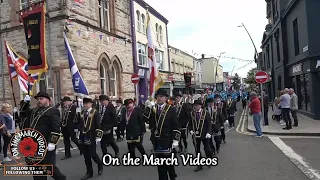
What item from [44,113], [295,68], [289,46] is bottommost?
[44,113]

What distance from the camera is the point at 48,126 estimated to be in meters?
5.58

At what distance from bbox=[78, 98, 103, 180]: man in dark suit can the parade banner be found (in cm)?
458

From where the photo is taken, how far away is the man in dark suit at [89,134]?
6.92 meters

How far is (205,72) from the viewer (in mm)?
73062

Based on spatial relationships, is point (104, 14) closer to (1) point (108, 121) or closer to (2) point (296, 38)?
(2) point (296, 38)

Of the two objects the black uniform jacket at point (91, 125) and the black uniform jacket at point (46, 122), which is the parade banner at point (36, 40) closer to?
the black uniform jacket at point (91, 125)

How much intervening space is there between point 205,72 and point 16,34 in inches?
2278

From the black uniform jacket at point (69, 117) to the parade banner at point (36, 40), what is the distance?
200 centimetres

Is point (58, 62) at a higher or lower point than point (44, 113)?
higher

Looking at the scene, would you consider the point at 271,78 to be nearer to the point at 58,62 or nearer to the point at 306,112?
the point at 306,112

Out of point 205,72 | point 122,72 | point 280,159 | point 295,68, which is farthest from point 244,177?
point 205,72

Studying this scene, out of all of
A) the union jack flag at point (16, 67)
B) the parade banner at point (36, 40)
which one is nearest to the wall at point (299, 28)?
the parade banner at point (36, 40)

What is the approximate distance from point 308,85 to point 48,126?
15.5 metres

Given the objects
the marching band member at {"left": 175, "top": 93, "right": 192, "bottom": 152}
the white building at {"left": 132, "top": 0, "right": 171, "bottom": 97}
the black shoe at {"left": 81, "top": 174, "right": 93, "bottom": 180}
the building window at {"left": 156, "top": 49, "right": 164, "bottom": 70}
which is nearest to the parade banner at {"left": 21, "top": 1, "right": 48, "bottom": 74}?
the marching band member at {"left": 175, "top": 93, "right": 192, "bottom": 152}
